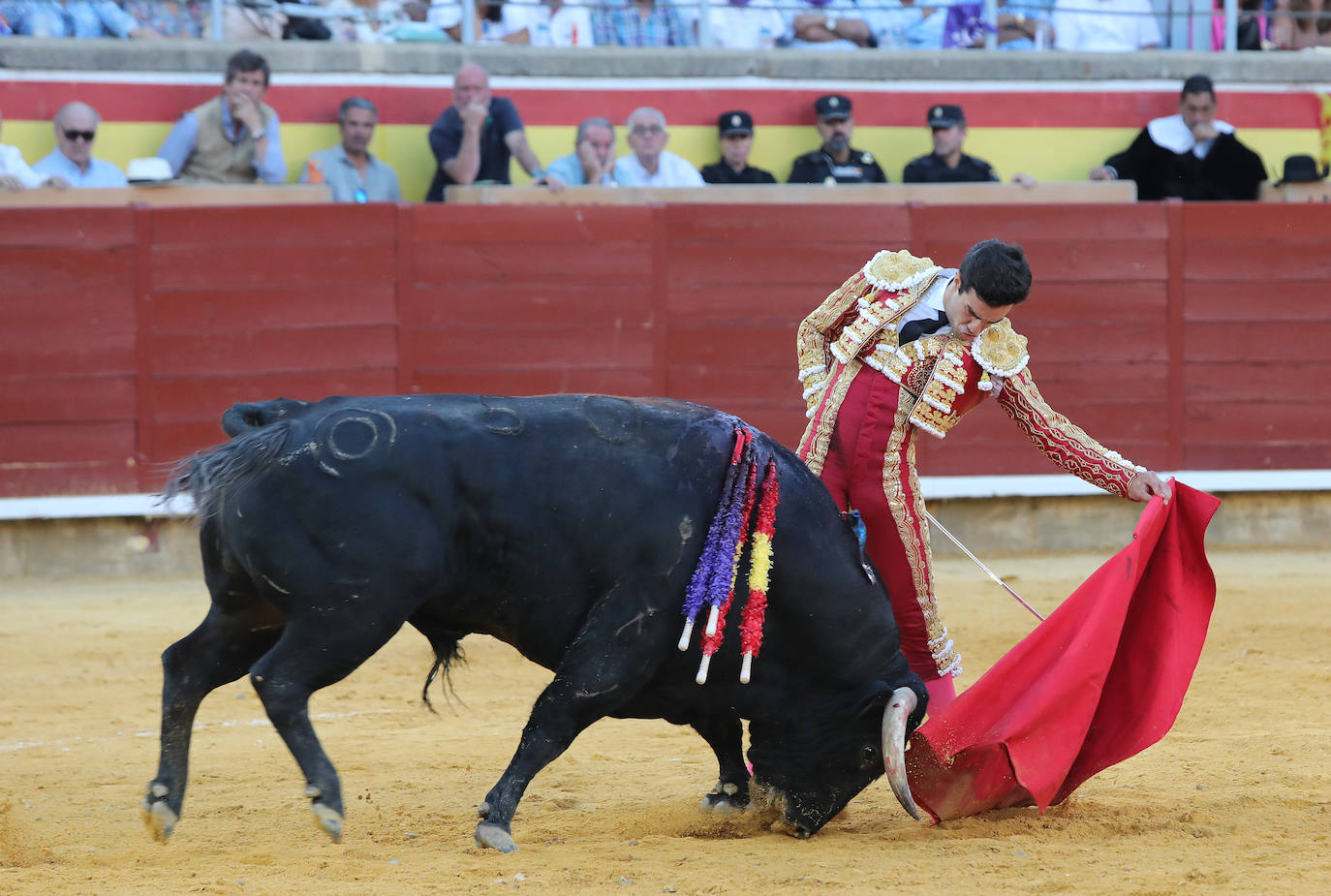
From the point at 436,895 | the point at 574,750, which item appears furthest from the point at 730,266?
the point at 436,895

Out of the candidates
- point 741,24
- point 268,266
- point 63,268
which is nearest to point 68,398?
point 63,268

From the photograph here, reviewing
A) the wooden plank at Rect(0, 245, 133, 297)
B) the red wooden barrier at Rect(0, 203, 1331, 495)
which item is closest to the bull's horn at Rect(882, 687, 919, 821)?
the red wooden barrier at Rect(0, 203, 1331, 495)

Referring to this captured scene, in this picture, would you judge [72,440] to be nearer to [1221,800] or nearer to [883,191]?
[883,191]

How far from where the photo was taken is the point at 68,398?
702cm

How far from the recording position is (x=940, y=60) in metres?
8.49

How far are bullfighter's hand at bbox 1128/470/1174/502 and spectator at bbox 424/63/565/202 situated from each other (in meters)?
4.36

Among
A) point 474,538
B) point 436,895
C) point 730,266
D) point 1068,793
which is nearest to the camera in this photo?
point 436,895

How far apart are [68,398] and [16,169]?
1.05 m

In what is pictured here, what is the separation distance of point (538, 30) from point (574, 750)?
5.10 m

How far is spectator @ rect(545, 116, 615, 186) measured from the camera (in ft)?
24.7

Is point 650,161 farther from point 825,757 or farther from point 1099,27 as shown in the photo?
point 825,757

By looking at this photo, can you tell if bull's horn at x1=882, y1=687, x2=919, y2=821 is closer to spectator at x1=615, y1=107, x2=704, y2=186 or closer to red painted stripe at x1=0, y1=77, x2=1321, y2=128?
spectator at x1=615, y1=107, x2=704, y2=186

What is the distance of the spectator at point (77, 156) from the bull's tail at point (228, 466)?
174 inches

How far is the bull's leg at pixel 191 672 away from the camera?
10.5ft
